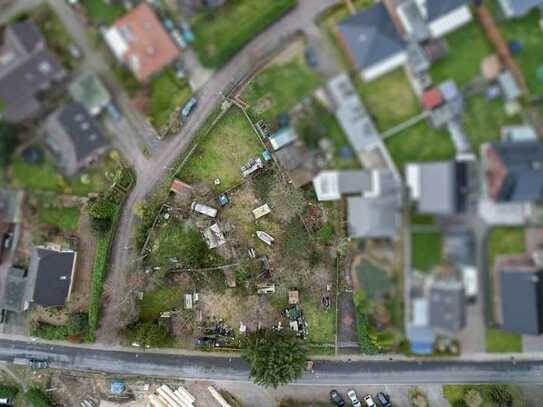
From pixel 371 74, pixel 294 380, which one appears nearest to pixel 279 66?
pixel 371 74

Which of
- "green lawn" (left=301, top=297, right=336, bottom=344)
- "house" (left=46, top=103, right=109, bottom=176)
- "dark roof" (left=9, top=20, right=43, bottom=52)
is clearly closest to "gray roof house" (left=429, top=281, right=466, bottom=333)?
"green lawn" (left=301, top=297, right=336, bottom=344)

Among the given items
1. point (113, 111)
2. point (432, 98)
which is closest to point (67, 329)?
point (113, 111)

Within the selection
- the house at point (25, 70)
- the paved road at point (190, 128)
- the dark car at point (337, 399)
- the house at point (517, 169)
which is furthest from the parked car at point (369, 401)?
the house at point (25, 70)

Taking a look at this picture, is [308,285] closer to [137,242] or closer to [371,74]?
[137,242]

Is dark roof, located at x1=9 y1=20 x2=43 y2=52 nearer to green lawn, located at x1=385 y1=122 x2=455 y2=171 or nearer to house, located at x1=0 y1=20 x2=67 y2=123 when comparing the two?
house, located at x1=0 y1=20 x2=67 y2=123

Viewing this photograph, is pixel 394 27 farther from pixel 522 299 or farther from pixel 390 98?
pixel 522 299
